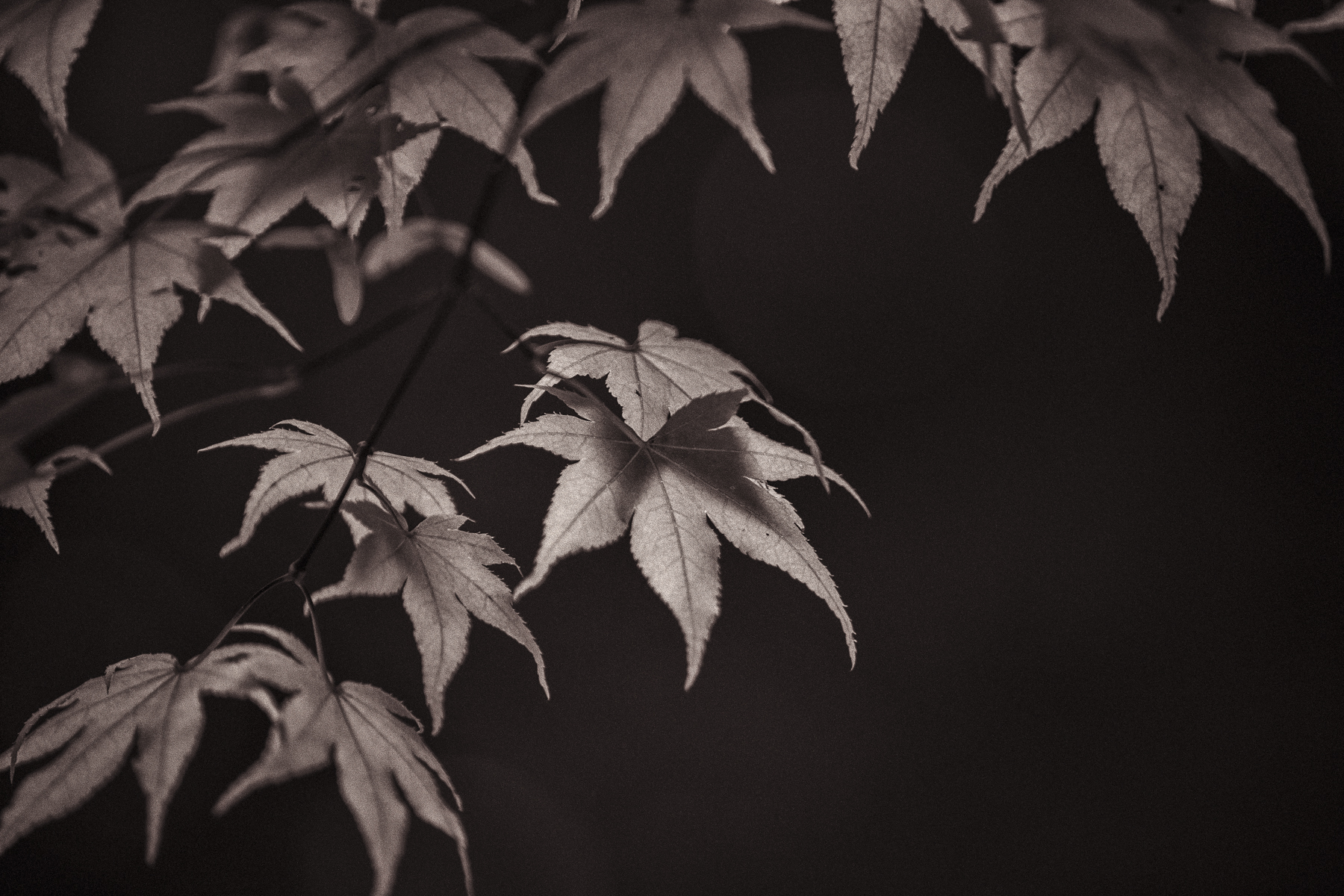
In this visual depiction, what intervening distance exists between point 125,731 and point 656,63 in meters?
0.56

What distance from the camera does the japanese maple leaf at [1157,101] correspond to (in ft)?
1.61

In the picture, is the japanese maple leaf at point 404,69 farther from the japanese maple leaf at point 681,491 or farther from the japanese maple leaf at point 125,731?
the japanese maple leaf at point 125,731

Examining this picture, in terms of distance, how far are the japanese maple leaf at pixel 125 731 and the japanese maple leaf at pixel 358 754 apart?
44mm

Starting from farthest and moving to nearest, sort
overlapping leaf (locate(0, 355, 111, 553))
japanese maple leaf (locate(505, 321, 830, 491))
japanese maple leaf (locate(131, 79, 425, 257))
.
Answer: japanese maple leaf (locate(505, 321, 830, 491))
japanese maple leaf (locate(131, 79, 425, 257))
overlapping leaf (locate(0, 355, 111, 553))

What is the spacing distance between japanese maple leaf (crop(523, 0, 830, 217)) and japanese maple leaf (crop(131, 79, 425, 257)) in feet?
0.59

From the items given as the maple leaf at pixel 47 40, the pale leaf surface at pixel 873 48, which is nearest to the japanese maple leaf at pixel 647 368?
the pale leaf surface at pixel 873 48

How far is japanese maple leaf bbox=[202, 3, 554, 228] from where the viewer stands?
60cm

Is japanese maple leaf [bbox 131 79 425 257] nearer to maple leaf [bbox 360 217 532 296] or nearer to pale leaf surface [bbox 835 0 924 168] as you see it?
maple leaf [bbox 360 217 532 296]

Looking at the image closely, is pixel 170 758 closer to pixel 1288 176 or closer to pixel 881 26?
pixel 881 26

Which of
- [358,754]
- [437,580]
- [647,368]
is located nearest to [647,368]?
[647,368]

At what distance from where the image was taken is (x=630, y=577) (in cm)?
264

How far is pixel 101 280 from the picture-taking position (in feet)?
1.99

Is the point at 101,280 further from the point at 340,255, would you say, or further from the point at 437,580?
the point at 437,580

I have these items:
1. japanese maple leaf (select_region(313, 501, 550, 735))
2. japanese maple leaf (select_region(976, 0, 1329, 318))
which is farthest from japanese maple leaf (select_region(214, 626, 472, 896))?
japanese maple leaf (select_region(976, 0, 1329, 318))
